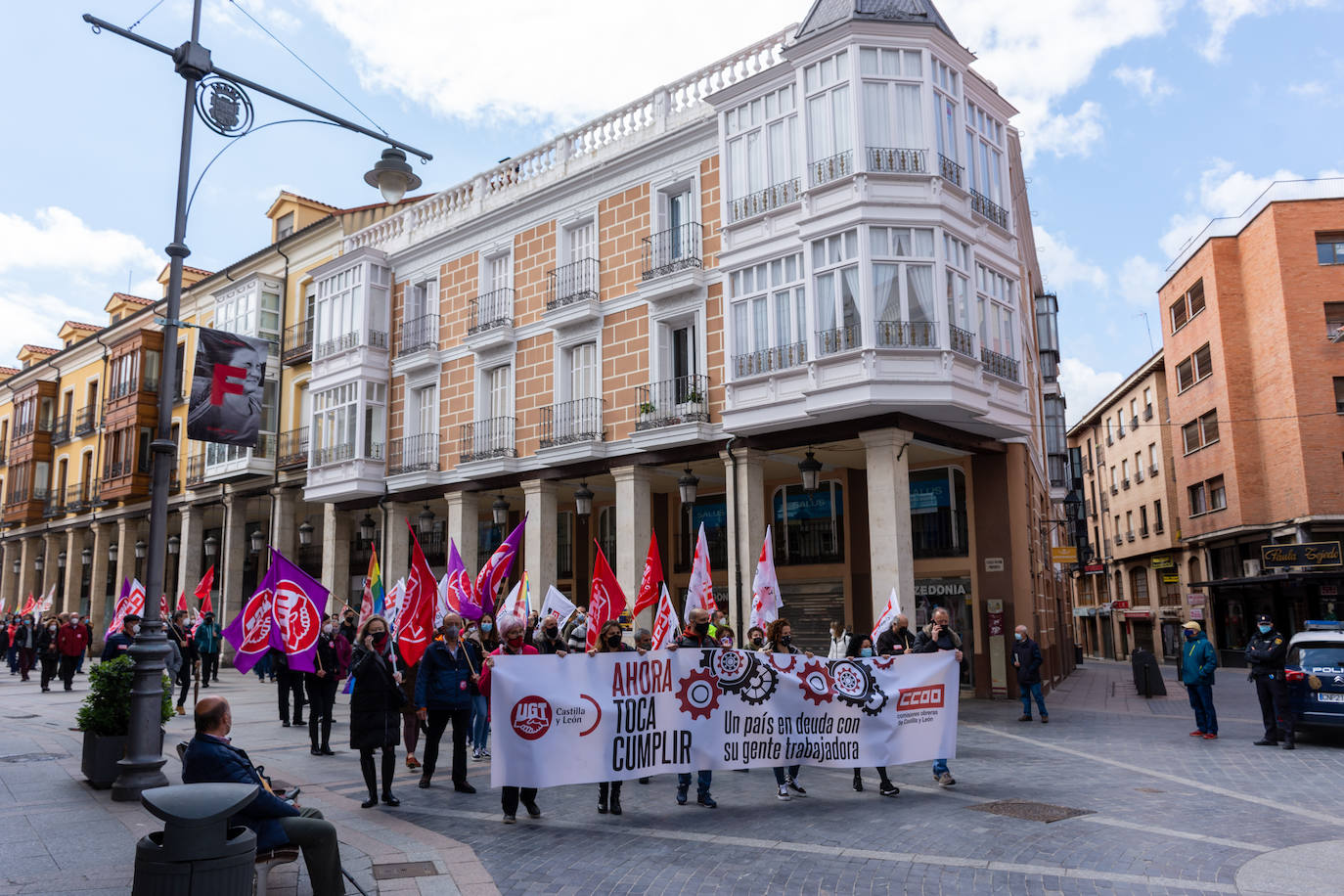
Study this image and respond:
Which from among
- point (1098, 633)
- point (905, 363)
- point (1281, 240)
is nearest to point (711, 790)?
point (905, 363)

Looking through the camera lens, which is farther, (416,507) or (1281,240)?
(1281,240)

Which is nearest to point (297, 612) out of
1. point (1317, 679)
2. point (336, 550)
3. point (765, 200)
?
point (765, 200)

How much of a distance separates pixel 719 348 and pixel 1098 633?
1979 inches

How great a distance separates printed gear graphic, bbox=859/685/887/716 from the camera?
1047 cm

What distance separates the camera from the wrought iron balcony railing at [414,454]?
95.4 ft

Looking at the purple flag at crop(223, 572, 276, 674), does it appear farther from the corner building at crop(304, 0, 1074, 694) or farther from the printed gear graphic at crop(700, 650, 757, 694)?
the corner building at crop(304, 0, 1074, 694)

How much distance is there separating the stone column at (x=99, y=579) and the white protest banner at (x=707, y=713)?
143 ft

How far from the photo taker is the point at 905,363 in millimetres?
19172

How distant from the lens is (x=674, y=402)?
23562 millimetres

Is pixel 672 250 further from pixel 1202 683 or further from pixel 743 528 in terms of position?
pixel 1202 683

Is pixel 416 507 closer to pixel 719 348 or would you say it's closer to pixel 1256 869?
pixel 719 348

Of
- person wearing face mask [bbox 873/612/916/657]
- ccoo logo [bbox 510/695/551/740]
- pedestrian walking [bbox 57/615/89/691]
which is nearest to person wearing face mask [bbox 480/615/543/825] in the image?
ccoo logo [bbox 510/695/551/740]

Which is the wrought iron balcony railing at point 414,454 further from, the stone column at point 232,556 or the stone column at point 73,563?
the stone column at point 73,563

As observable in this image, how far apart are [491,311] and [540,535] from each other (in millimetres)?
7099
